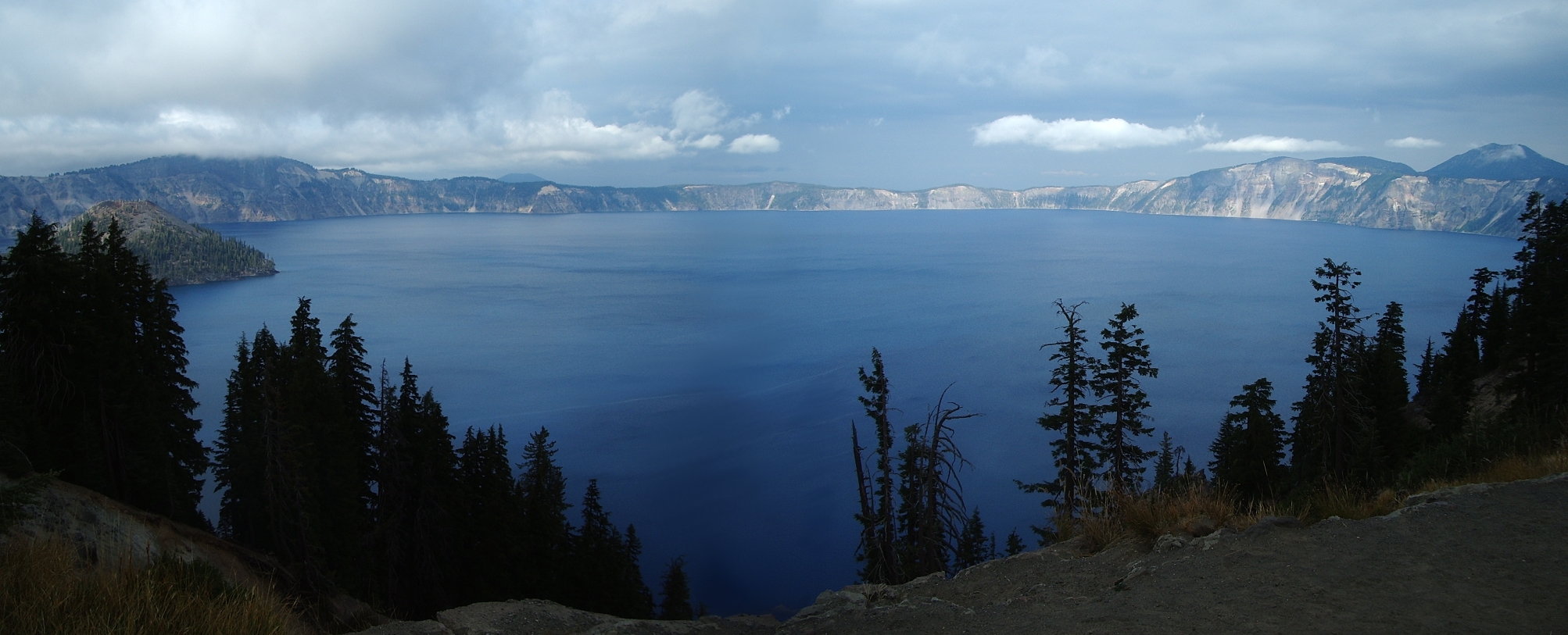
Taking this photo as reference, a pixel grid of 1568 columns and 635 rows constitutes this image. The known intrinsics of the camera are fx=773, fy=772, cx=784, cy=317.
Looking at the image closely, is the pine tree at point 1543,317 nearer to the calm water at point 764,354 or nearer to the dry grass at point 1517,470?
the calm water at point 764,354

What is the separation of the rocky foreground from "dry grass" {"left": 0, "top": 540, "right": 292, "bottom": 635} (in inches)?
57.3

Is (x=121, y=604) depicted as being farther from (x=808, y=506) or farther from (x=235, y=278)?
(x=235, y=278)

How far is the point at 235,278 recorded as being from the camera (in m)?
124

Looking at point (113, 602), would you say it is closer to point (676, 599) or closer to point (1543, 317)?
point (676, 599)

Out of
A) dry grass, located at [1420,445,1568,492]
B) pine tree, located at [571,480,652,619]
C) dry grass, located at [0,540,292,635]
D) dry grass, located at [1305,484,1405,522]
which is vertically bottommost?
pine tree, located at [571,480,652,619]

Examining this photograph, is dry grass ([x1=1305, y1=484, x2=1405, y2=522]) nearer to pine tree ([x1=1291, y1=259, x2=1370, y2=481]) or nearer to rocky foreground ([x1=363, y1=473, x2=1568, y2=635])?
rocky foreground ([x1=363, y1=473, x2=1568, y2=635])

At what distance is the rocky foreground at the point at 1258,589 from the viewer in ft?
16.2

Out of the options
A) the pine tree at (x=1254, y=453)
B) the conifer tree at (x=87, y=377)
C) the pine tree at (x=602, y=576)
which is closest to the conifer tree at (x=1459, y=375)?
the pine tree at (x=1254, y=453)

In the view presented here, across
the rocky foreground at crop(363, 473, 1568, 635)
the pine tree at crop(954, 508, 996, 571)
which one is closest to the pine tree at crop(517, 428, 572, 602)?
the pine tree at crop(954, 508, 996, 571)

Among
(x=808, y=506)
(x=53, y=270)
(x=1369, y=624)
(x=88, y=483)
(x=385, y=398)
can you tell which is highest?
(x=53, y=270)

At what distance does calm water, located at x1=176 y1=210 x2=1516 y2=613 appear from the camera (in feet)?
117

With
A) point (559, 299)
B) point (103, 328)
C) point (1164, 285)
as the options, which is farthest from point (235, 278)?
point (1164, 285)

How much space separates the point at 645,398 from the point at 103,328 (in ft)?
103

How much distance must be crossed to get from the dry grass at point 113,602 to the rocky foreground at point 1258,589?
4.77 ft
